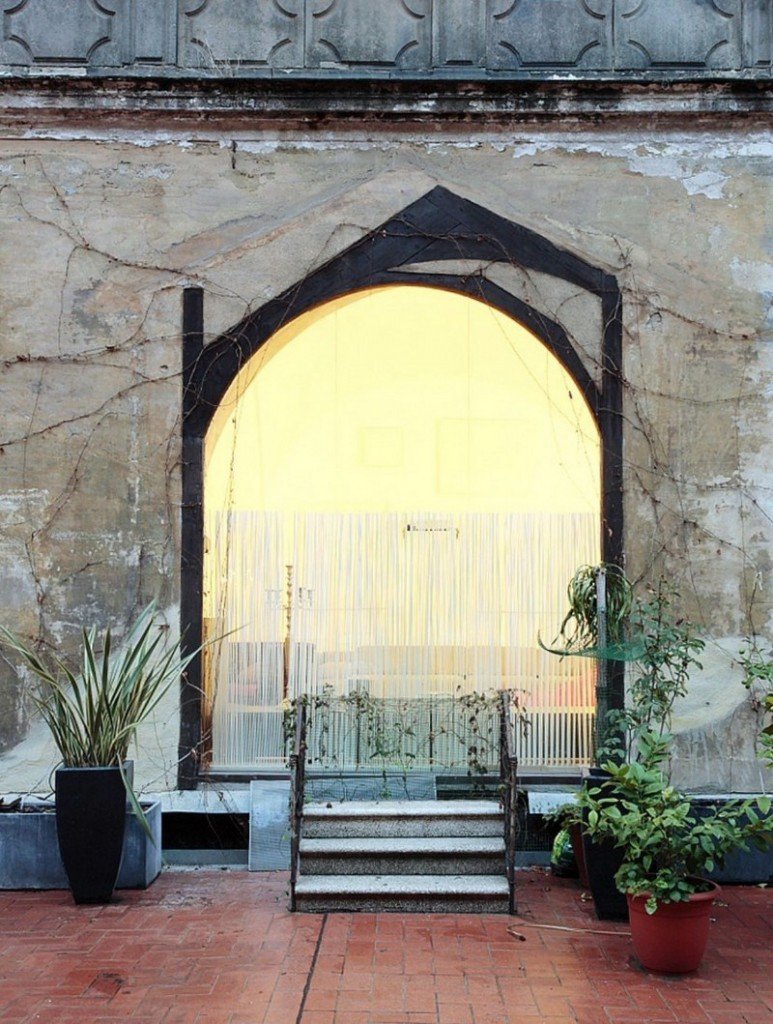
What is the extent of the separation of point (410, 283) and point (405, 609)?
2.22m

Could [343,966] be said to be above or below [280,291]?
below

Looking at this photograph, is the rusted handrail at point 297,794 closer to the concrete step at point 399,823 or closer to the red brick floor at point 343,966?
the concrete step at point 399,823

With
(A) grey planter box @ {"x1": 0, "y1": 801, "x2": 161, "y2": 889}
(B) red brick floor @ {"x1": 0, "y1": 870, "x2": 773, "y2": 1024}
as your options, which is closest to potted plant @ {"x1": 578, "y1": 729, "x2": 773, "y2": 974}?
(B) red brick floor @ {"x1": 0, "y1": 870, "x2": 773, "y2": 1024}

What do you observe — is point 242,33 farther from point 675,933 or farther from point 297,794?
point 675,933

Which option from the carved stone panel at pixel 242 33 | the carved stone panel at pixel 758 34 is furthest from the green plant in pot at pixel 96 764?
the carved stone panel at pixel 758 34

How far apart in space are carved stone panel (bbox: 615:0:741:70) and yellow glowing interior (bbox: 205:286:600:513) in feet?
6.79

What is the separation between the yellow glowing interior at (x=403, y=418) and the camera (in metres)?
8.16

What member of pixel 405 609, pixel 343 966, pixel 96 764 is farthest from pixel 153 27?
pixel 343 966

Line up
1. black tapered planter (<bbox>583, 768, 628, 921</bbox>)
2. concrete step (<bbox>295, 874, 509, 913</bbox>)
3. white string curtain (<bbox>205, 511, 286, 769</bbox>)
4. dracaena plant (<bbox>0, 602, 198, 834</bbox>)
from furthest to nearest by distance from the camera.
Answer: white string curtain (<bbox>205, 511, 286, 769</bbox>) → dracaena plant (<bbox>0, 602, 198, 834</bbox>) → concrete step (<bbox>295, 874, 509, 913</bbox>) → black tapered planter (<bbox>583, 768, 628, 921</bbox>)

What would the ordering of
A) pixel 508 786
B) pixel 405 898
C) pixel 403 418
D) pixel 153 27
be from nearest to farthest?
pixel 405 898 < pixel 508 786 < pixel 153 27 < pixel 403 418

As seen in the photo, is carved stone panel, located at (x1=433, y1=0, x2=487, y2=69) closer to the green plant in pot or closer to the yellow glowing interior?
the yellow glowing interior

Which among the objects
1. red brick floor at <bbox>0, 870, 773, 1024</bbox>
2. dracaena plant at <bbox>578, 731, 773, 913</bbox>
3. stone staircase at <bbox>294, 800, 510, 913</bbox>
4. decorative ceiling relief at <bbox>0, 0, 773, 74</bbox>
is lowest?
red brick floor at <bbox>0, 870, 773, 1024</bbox>

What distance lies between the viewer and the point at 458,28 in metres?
8.16

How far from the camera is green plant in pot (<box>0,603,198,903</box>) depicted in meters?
6.68
